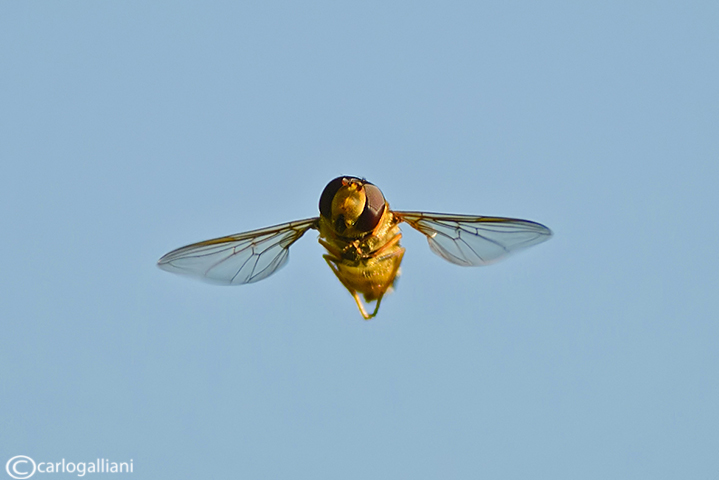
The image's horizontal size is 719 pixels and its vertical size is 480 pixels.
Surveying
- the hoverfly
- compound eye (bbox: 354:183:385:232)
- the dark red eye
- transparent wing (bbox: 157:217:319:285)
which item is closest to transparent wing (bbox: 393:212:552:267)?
the hoverfly

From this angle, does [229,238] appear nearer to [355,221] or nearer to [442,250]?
[355,221]

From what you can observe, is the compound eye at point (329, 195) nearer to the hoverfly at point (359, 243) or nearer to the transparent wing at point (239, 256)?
the hoverfly at point (359, 243)

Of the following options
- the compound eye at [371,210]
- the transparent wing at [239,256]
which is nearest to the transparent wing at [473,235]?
the compound eye at [371,210]

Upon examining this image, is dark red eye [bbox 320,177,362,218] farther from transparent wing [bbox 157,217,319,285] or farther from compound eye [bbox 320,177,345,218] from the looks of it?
transparent wing [bbox 157,217,319,285]

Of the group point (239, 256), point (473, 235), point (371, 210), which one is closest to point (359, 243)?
point (371, 210)

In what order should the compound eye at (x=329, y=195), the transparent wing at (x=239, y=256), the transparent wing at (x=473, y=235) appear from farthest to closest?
the transparent wing at (x=239, y=256) < the transparent wing at (x=473, y=235) < the compound eye at (x=329, y=195)

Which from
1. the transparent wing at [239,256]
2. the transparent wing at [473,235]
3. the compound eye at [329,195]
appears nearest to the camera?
the compound eye at [329,195]

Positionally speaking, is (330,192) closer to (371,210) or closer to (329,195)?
(329,195)

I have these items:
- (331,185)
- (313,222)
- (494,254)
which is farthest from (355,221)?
(494,254)
